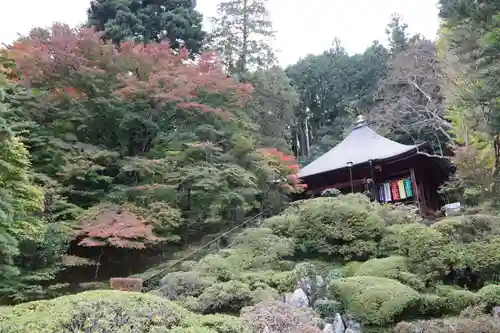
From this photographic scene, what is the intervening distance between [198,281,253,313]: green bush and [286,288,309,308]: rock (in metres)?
0.72

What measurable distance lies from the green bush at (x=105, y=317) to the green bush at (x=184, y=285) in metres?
2.93

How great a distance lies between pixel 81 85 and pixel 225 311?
8.13 m

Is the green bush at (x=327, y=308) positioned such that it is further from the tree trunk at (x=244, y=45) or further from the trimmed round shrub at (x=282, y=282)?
the tree trunk at (x=244, y=45)

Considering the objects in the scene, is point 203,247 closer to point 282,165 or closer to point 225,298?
point 282,165

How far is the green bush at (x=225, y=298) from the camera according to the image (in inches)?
315

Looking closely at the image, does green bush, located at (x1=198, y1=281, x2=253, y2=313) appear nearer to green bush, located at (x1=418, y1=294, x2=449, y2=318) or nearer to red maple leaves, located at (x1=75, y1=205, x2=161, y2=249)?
red maple leaves, located at (x1=75, y1=205, x2=161, y2=249)

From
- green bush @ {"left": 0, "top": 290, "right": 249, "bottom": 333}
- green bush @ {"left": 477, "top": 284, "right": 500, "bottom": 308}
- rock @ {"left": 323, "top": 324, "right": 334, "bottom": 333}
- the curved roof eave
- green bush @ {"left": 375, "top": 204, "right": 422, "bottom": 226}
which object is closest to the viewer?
green bush @ {"left": 0, "top": 290, "right": 249, "bottom": 333}

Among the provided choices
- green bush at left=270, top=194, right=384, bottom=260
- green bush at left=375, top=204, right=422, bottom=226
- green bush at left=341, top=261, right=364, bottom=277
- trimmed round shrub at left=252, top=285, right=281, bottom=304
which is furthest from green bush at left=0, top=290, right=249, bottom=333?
green bush at left=375, top=204, right=422, bottom=226

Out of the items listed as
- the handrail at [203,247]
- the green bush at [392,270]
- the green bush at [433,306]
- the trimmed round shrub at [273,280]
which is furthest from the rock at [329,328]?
the handrail at [203,247]

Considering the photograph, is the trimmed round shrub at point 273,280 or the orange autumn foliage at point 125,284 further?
the orange autumn foliage at point 125,284

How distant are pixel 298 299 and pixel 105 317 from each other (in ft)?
13.4

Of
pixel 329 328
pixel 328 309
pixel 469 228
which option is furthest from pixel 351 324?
pixel 469 228

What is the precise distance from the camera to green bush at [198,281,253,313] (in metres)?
7.99

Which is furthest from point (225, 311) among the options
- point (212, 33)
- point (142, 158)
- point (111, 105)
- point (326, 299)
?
point (212, 33)
